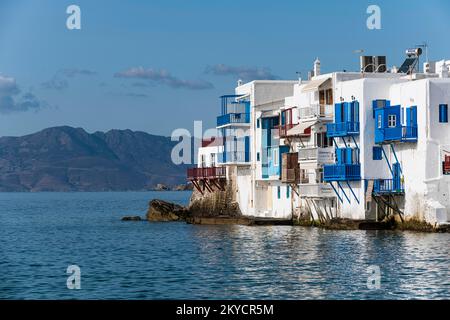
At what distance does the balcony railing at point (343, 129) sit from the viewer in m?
71.1

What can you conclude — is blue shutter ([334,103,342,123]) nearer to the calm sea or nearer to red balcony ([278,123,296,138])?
red balcony ([278,123,296,138])

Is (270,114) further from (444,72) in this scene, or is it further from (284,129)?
(444,72)

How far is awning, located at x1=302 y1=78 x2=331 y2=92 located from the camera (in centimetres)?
7550

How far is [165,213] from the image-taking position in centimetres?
10312

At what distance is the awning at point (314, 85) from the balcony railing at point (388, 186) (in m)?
8.95

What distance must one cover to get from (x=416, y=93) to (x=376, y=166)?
5766 mm

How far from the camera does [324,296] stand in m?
42.1

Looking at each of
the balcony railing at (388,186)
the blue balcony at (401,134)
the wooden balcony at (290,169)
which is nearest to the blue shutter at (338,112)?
the blue balcony at (401,134)

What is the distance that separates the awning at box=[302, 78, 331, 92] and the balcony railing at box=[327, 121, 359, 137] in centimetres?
390

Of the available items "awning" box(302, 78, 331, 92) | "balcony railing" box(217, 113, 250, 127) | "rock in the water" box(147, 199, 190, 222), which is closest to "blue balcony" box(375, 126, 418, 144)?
"awning" box(302, 78, 331, 92)

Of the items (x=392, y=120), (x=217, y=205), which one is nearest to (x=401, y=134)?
(x=392, y=120)

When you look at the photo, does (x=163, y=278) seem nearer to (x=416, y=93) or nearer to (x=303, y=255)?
(x=303, y=255)

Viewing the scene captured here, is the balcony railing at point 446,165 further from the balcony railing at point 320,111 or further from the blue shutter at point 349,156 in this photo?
the balcony railing at point 320,111
